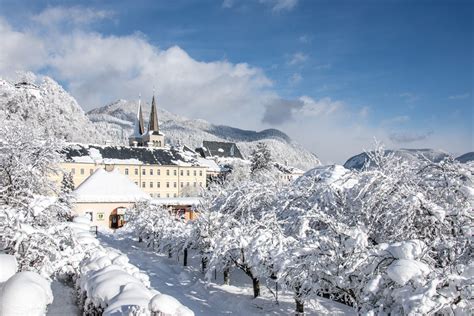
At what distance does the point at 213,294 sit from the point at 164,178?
182ft

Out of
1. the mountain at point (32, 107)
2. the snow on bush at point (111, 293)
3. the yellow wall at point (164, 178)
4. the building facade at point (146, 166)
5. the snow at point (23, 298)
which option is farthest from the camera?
the yellow wall at point (164, 178)

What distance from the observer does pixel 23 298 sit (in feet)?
26.0

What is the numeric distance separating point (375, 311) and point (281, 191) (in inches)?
529

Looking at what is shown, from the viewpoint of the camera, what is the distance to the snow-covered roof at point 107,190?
140 ft

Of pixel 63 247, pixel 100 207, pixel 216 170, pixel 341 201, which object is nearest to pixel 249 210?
pixel 341 201

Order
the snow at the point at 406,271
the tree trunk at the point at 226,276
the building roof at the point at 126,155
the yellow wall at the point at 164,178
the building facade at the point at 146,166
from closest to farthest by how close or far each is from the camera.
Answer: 1. the snow at the point at 406,271
2. the tree trunk at the point at 226,276
3. the building facade at the point at 146,166
4. the building roof at the point at 126,155
5. the yellow wall at the point at 164,178

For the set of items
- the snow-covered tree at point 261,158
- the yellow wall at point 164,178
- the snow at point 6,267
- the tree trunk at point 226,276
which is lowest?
the tree trunk at point 226,276

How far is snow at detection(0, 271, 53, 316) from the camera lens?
7.78 m

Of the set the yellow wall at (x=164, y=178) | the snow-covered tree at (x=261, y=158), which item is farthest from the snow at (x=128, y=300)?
the snow-covered tree at (x=261, y=158)

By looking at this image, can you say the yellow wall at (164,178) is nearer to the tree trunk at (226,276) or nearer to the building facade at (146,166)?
the building facade at (146,166)

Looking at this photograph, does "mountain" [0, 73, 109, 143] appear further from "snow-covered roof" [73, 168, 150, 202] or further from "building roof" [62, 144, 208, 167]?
"snow-covered roof" [73, 168, 150, 202]

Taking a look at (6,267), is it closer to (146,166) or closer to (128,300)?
(128,300)

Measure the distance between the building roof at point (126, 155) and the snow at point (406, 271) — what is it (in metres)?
60.4

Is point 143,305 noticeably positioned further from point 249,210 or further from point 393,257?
point 249,210
